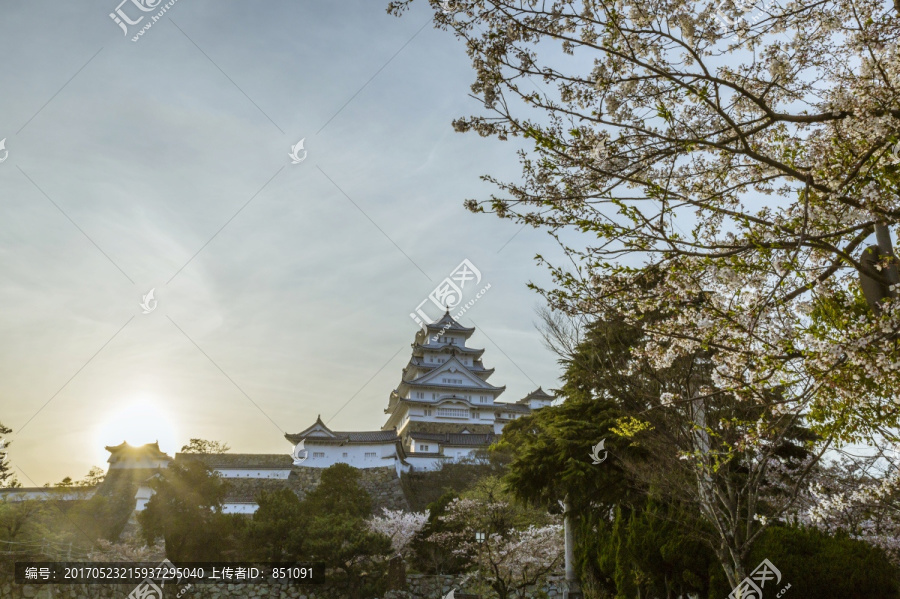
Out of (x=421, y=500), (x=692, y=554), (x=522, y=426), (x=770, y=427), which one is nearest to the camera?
(x=770, y=427)

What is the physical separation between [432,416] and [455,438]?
15.2ft

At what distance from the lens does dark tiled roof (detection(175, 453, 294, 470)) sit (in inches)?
1148

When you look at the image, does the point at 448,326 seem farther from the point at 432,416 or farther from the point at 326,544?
the point at 326,544

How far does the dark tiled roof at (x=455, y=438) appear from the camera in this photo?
108 ft

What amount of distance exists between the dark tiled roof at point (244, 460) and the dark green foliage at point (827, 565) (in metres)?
25.5

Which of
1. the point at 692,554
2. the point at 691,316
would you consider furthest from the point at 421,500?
the point at 691,316

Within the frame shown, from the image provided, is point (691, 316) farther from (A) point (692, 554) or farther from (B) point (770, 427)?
(A) point (692, 554)

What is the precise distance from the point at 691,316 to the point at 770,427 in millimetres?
1039

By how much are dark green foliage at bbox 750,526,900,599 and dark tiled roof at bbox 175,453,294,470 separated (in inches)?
1005

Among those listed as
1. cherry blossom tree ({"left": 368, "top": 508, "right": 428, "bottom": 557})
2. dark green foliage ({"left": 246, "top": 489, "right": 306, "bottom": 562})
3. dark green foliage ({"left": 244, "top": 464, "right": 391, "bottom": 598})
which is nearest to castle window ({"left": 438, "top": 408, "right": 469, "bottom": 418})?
cherry blossom tree ({"left": 368, "top": 508, "right": 428, "bottom": 557})

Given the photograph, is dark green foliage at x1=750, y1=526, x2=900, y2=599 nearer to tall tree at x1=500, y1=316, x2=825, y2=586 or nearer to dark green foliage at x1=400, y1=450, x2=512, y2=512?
tall tree at x1=500, y1=316, x2=825, y2=586

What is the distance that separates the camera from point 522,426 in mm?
14688

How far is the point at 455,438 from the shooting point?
3362cm

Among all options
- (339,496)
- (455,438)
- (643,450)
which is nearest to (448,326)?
(455,438)
